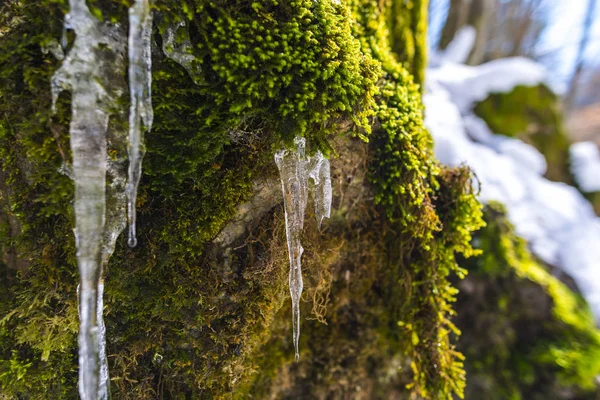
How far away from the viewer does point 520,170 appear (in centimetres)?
605

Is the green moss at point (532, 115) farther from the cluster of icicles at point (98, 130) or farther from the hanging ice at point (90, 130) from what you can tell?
the hanging ice at point (90, 130)

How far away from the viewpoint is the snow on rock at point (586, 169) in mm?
6855

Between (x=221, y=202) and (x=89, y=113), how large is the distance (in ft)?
2.37

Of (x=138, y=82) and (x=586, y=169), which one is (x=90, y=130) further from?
(x=586, y=169)

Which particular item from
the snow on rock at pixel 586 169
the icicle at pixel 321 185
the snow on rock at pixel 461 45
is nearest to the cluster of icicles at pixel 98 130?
the icicle at pixel 321 185

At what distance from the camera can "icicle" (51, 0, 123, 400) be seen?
133 cm

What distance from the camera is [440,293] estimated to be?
2.39 m

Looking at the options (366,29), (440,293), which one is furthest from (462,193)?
(366,29)

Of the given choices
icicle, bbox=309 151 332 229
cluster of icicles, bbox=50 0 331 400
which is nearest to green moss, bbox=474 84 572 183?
icicle, bbox=309 151 332 229

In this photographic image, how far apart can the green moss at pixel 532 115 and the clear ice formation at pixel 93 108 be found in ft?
23.6

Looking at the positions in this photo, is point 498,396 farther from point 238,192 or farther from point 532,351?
point 238,192

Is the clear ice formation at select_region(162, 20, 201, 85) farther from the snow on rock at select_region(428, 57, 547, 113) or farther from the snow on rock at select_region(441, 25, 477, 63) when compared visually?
the snow on rock at select_region(441, 25, 477, 63)

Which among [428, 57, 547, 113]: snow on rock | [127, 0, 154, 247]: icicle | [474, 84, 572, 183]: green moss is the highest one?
[428, 57, 547, 113]: snow on rock

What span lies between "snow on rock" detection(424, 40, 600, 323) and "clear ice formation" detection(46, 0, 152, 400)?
12.2 feet
